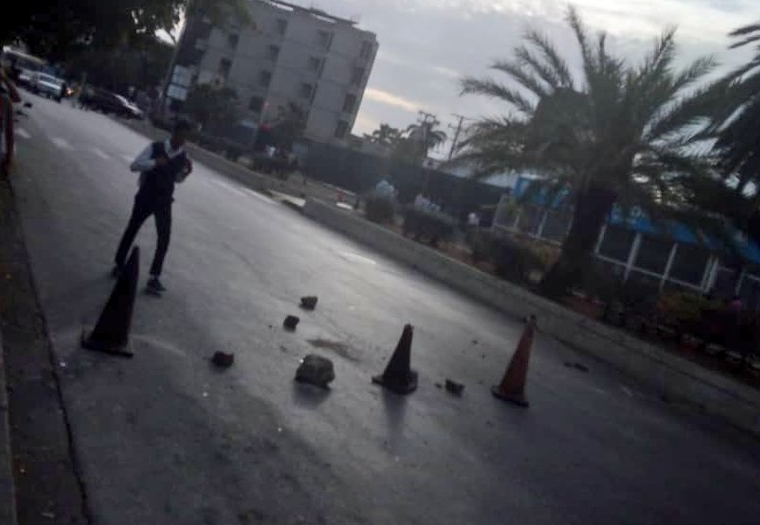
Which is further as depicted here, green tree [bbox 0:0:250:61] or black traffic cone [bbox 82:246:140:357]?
green tree [bbox 0:0:250:61]

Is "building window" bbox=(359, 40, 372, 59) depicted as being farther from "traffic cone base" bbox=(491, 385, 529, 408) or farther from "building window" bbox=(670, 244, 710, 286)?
"traffic cone base" bbox=(491, 385, 529, 408)

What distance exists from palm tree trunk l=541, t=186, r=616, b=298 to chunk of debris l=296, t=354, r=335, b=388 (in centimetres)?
1442

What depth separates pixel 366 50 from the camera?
93.9 meters

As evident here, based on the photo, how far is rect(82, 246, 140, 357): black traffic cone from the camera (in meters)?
7.31

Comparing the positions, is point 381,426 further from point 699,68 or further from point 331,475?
point 699,68

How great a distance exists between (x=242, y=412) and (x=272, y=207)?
23.5 m

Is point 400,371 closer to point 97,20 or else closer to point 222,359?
point 222,359

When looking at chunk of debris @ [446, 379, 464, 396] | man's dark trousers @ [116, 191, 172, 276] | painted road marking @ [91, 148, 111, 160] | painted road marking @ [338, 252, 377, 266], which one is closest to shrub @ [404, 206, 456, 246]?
painted road marking @ [338, 252, 377, 266]

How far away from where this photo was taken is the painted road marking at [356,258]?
20.8 m

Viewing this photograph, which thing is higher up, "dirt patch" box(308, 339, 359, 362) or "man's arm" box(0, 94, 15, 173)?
"man's arm" box(0, 94, 15, 173)

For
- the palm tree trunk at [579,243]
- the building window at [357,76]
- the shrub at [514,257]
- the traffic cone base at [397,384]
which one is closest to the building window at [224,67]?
the building window at [357,76]

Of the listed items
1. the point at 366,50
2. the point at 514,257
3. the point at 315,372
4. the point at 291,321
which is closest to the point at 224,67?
the point at 366,50

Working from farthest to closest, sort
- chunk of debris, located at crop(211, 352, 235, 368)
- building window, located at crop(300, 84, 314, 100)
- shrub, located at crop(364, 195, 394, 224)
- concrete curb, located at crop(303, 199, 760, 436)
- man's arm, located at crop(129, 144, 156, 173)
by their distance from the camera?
building window, located at crop(300, 84, 314, 100) < shrub, located at crop(364, 195, 394, 224) < concrete curb, located at crop(303, 199, 760, 436) < man's arm, located at crop(129, 144, 156, 173) < chunk of debris, located at crop(211, 352, 235, 368)

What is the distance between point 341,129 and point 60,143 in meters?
67.7
